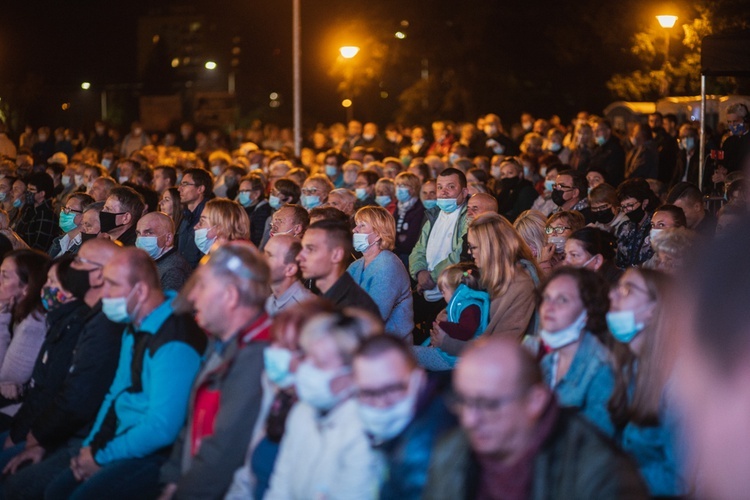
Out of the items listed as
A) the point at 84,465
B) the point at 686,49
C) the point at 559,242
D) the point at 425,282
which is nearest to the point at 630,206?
the point at 559,242

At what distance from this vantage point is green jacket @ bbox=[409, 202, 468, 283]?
35.6 ft

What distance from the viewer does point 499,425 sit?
417 centimetres

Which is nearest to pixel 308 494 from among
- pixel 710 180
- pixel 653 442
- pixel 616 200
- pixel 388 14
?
pixel 653 442

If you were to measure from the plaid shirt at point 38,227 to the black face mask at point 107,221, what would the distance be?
3091mm

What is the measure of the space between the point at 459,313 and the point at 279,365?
3.19 metres

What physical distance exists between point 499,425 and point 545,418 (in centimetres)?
24

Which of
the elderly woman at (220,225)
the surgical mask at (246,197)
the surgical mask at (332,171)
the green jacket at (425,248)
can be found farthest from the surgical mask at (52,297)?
the surgical mask at (332,171)

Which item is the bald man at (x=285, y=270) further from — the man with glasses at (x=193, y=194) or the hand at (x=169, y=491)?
the man with glasses at (x=193, y=194)

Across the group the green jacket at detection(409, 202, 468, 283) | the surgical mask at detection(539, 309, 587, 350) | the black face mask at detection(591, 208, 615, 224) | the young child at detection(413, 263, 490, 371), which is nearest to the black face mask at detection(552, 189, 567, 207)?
the black face mask at detection(591, 208, 615, 224)

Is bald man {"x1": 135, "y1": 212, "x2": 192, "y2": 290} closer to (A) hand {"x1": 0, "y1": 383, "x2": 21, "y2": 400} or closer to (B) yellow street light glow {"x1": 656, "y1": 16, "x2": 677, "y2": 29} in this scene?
(A) hand {"x1": 0, "y1": 383, "x2": 21, "y2": 400}

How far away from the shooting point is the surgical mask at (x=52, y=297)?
287 inches

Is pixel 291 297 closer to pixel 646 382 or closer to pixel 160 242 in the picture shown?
pixel 160 242

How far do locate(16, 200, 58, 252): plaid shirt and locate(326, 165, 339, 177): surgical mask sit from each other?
19.1 feet

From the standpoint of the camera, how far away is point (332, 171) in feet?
60.8
